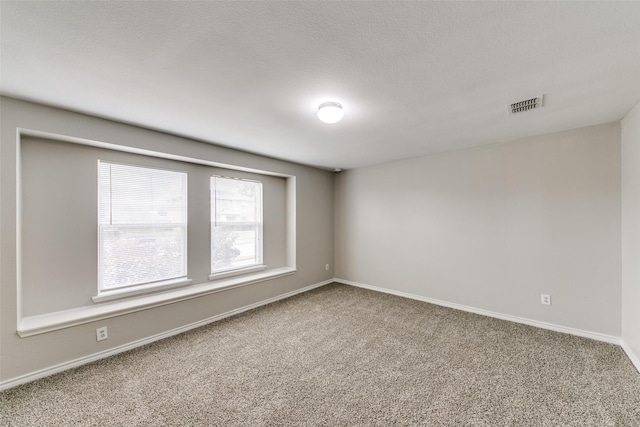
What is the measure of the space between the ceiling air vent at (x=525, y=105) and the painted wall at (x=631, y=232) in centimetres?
88

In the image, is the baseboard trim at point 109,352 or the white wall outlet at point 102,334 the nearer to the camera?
the baseboard trim at point 109,352

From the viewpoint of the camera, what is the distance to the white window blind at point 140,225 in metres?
2.76

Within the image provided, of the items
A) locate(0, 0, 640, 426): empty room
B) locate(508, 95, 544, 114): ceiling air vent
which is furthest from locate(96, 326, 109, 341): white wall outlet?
locate(508, 95, 544, 114): ceiling air vent

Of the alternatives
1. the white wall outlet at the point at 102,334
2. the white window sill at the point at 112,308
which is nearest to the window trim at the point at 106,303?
the white window sill at the point at 112,308

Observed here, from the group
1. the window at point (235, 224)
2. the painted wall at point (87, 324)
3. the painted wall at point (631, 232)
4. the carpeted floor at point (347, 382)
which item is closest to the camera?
the carpeted floor at point (347, 382)

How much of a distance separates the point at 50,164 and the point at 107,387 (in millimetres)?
2109

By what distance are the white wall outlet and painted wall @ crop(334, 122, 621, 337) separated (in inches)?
152

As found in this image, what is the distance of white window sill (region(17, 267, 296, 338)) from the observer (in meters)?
2.19

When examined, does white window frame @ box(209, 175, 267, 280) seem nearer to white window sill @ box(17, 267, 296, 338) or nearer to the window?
the window

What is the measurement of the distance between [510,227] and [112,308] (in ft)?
15.7

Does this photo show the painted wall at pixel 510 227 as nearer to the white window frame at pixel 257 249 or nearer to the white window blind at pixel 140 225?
the white window frame at pixel 257 249

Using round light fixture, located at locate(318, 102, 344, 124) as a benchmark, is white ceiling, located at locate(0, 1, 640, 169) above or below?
above

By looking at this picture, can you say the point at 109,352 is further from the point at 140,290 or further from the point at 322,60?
the point at 322,60

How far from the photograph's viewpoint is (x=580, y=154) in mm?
2893
